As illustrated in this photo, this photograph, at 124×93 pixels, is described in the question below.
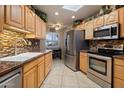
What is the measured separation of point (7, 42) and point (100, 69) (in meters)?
2.25

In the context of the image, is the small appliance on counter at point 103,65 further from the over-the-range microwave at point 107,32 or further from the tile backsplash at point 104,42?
the over-the-range microwave at point 107,32

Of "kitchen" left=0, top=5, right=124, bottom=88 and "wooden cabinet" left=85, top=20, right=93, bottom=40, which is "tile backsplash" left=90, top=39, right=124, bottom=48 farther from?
"wooden cabinet" left=85, top=20, right=93, bottom=40

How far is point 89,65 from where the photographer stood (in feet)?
14.2

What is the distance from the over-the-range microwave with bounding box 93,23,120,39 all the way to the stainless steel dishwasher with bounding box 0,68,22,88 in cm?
247

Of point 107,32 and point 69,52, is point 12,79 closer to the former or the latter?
point 107,32

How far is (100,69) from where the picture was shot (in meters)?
3.57

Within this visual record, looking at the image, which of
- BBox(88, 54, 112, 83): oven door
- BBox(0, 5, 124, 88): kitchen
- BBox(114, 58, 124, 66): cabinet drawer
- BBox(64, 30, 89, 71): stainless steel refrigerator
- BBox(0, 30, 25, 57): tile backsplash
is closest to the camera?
BBox(0, 5, 124, 88): kitchen

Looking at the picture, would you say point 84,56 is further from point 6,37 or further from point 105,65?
point 6,37

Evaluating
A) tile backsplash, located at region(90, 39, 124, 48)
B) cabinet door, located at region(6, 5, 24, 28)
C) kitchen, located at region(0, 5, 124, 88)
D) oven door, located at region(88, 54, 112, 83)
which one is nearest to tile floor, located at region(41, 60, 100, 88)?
kitchen, located at region(0, 5, 124, 88)

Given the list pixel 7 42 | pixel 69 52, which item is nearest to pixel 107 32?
pixel 69 52

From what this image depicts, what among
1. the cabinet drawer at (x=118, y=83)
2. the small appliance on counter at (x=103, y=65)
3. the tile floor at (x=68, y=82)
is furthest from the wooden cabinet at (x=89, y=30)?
the cabinet drawer at (x=118, y=83)

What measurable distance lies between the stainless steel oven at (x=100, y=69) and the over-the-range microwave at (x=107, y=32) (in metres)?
0.60

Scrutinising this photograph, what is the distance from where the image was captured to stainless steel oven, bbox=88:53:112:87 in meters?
3.16
